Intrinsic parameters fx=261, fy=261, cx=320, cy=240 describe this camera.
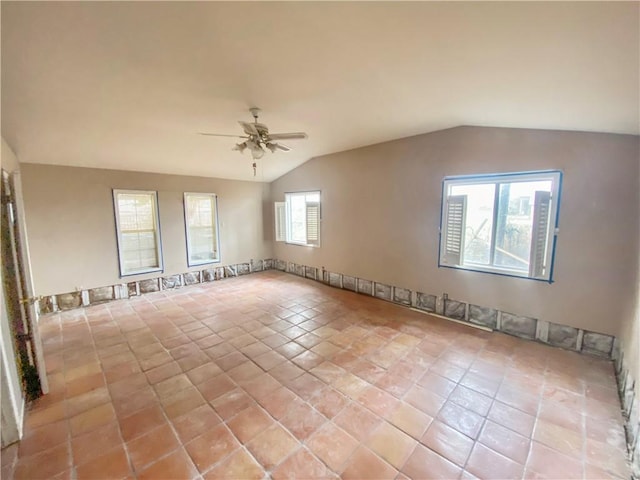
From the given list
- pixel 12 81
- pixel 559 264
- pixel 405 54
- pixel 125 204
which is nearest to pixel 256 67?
pixel 405 54

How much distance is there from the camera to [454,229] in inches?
148

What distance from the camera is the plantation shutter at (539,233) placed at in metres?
3.04

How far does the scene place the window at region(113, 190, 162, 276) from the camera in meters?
4.81

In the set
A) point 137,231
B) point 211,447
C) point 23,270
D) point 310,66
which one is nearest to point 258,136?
point 310,66

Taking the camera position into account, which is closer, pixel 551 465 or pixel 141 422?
pixel 551 465

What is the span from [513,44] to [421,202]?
2504 millimetres

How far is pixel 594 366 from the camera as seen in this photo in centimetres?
271

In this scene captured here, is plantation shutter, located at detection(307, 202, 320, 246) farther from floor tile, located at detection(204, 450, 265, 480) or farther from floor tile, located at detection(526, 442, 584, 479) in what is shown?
floor tile, located at detection(526, 442, 584, 479)

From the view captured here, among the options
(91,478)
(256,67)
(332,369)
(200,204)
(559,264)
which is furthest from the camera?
(200,204)

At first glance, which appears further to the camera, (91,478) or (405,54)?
(405,54)

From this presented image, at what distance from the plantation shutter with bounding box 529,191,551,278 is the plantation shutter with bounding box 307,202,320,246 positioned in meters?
3.67

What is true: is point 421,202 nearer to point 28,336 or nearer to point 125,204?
point 28,336

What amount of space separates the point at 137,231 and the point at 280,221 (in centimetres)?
300

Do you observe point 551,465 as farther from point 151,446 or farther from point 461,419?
point 151,446
